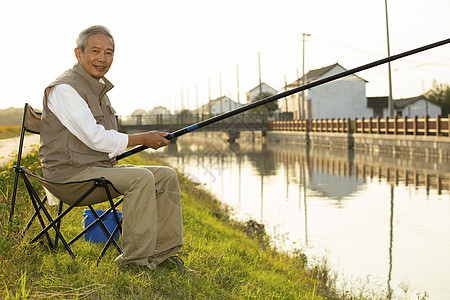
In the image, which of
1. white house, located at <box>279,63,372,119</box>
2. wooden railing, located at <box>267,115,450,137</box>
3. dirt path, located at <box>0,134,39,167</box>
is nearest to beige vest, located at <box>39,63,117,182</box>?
dirt path, located at <box>0,134,39,167</box>

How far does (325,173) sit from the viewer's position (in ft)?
65.2

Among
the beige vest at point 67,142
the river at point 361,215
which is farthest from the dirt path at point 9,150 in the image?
the river at point 361,215

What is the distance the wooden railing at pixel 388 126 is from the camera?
24.8m

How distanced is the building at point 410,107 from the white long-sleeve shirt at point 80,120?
62.3m

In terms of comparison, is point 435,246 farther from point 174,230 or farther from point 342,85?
point 342,85

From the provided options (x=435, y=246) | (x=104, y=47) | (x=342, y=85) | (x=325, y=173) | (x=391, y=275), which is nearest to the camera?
(x=104, y=47)

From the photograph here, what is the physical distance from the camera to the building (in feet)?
209

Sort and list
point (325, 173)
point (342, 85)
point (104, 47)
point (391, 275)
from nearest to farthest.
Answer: point (104, 47), point (391, 275), point (325, 173), point (342, 85)

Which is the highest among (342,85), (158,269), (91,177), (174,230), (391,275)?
(342,85)

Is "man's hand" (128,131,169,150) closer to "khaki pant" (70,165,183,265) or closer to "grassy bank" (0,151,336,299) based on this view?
"khaki pant" (70,165,183,265)

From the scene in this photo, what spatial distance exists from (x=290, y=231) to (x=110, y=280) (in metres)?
6.51

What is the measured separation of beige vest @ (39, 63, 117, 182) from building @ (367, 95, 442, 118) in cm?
6221

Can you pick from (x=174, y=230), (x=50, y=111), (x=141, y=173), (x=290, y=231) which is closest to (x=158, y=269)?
(x=174, y=230)

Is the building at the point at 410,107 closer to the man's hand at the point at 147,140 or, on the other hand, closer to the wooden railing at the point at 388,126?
the wooden railing at the point at 388,126
